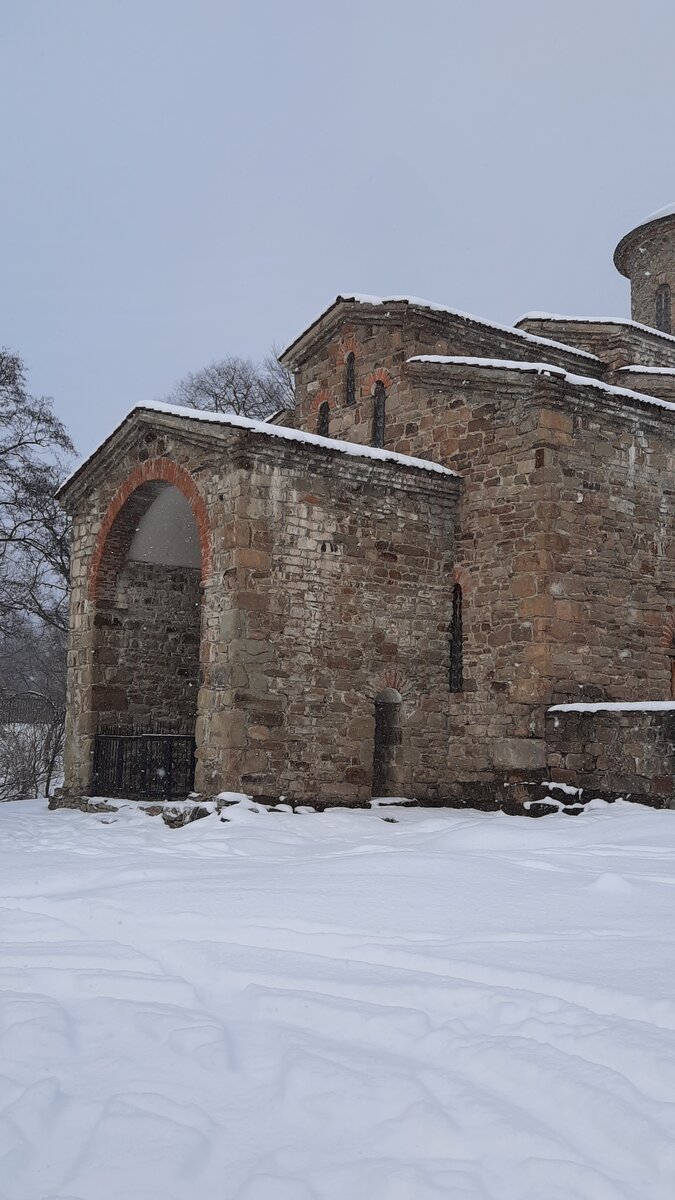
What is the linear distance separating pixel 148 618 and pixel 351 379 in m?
4.53

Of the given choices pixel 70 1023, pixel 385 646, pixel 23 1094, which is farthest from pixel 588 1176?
pixel 385 646

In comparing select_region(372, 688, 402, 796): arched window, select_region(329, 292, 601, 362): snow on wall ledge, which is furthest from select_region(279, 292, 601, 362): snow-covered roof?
select_region(372, 688, 402, 796): arched window

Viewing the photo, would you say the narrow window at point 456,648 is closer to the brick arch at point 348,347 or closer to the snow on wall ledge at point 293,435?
the snow on wall ledge at point 293,435

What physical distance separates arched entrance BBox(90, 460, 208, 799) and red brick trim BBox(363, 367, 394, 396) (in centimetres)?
311

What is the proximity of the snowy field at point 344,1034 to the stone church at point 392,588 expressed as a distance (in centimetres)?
474

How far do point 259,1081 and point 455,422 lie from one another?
10996 millimetres

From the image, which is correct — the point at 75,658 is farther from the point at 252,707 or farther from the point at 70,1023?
the point at 70,1023

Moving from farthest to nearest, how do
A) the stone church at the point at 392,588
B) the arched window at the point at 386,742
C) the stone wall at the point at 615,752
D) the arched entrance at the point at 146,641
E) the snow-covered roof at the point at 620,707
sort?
the arched entrance at the point at 146,641 → the arched window at the point at 386,742 → the stone church at the point at 392,588 → the snow-covered roof at the point at 620,707 → the stone wall at the point at 615,752

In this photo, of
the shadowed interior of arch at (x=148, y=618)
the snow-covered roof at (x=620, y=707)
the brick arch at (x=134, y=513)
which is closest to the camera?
the snow-covered roof at (x=620, y=707)

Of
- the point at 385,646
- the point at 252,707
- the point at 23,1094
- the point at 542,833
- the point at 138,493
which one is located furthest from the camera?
the point at 138,493

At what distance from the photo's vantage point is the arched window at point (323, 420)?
631 inches

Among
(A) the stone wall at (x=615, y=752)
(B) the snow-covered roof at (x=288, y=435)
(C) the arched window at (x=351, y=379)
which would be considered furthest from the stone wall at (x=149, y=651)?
(A) the stone wall at (x=615, y=752)

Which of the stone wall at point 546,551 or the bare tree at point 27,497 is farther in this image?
the bare tree at point 27,497

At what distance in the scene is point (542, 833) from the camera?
8.91 meters
